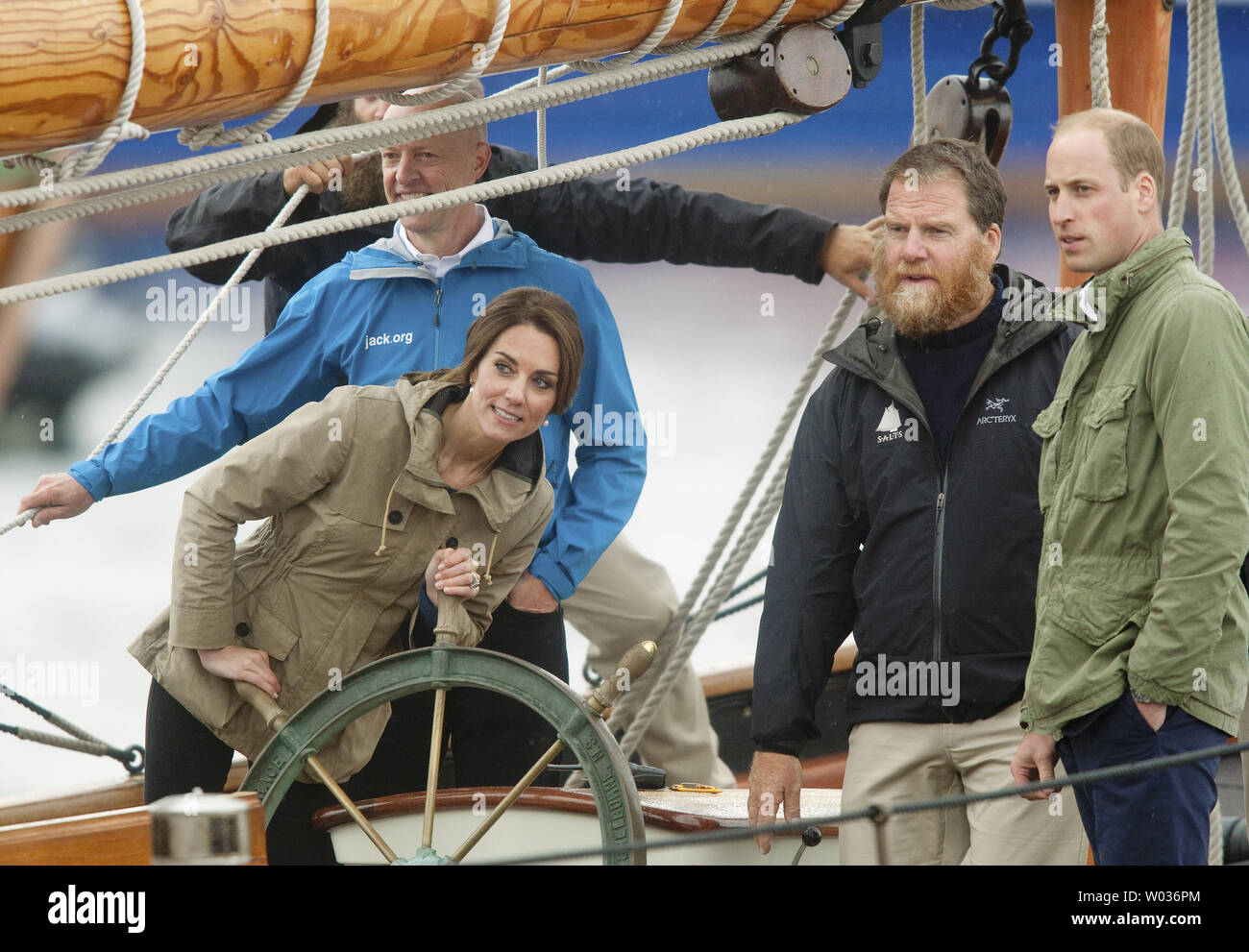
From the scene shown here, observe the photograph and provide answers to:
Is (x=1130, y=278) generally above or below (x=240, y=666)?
above

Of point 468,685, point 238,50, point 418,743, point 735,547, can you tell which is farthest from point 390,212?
point 735,547

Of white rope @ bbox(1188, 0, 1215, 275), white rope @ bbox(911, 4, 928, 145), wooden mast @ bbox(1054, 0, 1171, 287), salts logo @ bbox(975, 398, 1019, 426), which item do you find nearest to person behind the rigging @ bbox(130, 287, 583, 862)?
salts logo @ bbox(975, 398, 1019, 426)

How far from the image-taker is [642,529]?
7.04m

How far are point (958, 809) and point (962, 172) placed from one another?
0.81 metres

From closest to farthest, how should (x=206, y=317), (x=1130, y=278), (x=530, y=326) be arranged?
(x=1130, y=278) → (x=530, y=326) → (x=206, y=317)

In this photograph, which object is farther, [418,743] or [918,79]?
[918,79]

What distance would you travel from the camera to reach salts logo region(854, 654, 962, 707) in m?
2.05

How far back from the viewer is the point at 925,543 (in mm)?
2072

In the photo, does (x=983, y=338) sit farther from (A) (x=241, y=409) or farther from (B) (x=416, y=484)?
(A) (x=241, y=409)

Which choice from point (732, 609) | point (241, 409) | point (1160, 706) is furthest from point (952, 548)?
point (732, 609)

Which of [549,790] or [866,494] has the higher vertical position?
[866,494]

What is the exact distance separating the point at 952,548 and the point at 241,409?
1.09m

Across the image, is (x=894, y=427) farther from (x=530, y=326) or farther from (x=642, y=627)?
(x=642, y=627)

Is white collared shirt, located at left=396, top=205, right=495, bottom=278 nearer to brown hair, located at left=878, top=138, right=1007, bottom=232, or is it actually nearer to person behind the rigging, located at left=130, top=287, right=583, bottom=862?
person behind the rigging, located at left=130, top=287, right=583, bottom=862
